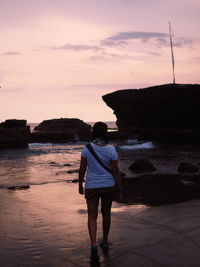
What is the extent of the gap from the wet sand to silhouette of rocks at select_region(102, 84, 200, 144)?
3619 cm

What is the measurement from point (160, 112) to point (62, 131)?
22733mm

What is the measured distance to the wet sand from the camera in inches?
183

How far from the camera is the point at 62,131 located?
222ft

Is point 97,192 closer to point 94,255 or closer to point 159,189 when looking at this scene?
point 94,255

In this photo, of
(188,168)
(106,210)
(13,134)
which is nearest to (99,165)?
(106,210)

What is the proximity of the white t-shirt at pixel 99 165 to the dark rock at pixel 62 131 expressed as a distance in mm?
55332

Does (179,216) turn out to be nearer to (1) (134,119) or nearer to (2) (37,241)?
(2) (37,241)

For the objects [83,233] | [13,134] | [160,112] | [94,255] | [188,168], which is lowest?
[188,168]

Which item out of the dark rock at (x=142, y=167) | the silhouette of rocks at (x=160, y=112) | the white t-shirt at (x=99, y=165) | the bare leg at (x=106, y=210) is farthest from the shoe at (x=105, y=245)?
the silhouette of rocks at (x=160, y=112)

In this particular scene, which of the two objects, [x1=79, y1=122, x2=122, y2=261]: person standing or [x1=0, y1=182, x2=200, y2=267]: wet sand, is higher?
[x1=79, y1=122, x2=122, y2=261]: person standing

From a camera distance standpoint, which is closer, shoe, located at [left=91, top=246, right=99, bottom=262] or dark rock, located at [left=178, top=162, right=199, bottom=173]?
shoe, located at [left=91, top=246, right=99, bottom=262]

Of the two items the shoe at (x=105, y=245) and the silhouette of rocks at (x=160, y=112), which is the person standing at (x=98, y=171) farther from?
the silhouette of rocks at (x=160, y=112)

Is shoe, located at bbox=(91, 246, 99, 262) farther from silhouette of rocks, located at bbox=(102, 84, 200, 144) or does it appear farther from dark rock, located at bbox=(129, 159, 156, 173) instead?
silhouette of rocks, located at bbox=(102, 84, 200, 144)

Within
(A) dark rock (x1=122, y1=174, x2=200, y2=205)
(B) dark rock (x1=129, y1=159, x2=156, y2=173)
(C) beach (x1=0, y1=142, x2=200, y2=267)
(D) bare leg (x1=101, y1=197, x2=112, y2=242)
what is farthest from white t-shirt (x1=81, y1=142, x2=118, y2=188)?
(B) dark rock (x1=129, y1=159, x2=156, y2=173)
